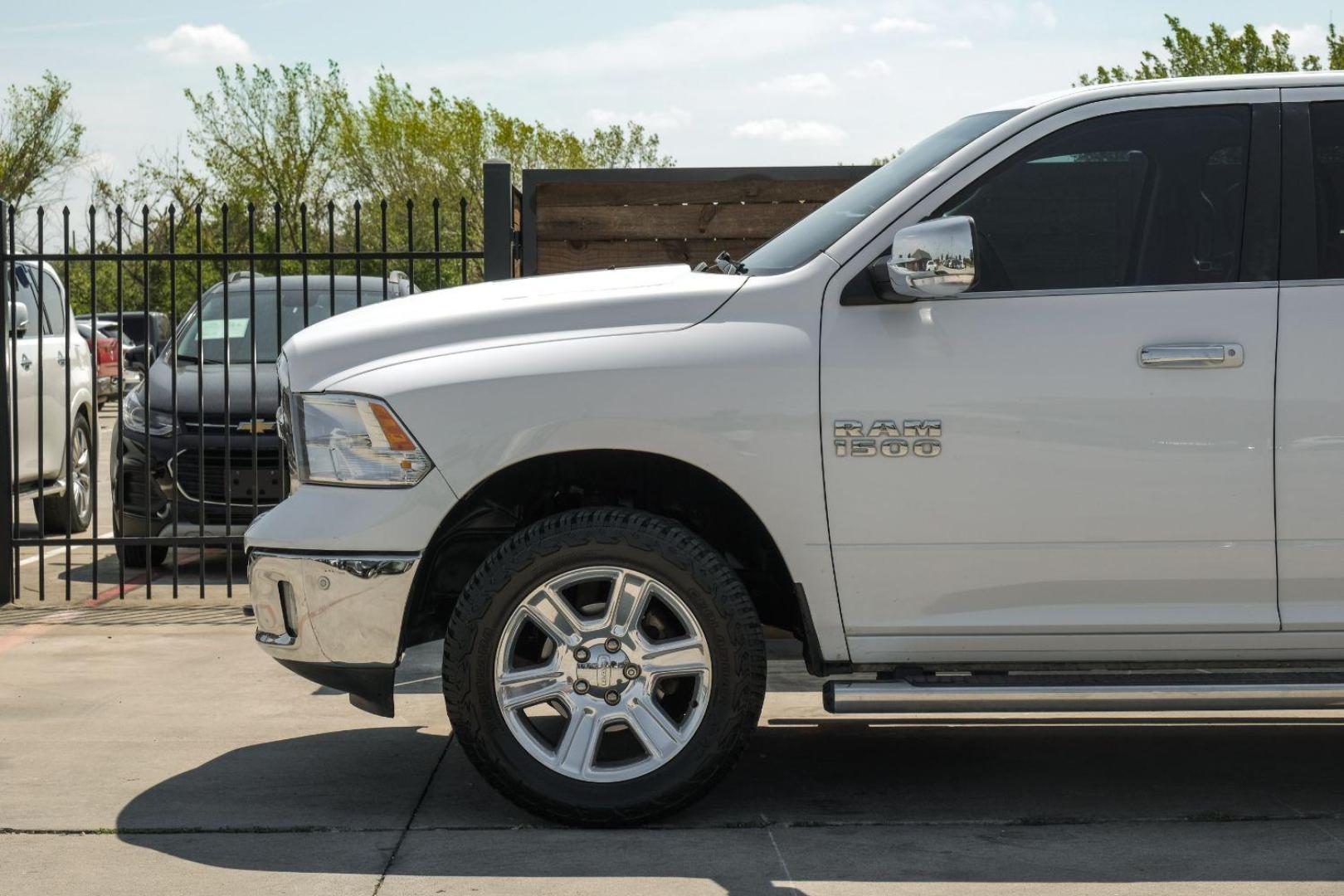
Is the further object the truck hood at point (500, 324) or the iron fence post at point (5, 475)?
the iron fence post at point (5, 475)

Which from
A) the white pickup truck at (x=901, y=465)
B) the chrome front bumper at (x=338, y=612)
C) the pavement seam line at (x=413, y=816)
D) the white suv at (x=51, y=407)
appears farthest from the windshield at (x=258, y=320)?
the white pickup truck at (x=901, y=465)

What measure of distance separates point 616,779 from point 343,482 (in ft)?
3.61

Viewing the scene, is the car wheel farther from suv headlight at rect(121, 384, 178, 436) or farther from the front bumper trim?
the front bumper trim

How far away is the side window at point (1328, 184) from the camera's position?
15.0 ft

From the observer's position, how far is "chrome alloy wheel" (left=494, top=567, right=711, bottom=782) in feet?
14.8

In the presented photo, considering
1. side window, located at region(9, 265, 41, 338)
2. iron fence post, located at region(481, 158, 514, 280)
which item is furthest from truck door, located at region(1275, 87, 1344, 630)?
side window, located at region(9, 265, 41, 338)

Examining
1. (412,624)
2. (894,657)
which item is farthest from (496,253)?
(894,657)

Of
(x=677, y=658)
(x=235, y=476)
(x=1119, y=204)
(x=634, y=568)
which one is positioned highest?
(x=1119, y=204)

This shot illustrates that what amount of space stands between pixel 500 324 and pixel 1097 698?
6.20 ft

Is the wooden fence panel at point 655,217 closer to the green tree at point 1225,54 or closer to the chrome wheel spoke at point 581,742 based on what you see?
the chrome wheel spoke at point 581,742

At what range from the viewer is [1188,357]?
14.5ft

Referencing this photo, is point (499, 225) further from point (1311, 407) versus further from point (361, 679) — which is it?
point (1311, 407)

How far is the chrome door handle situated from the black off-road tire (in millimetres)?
1254

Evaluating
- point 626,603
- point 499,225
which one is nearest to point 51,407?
point 499,225
